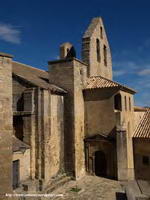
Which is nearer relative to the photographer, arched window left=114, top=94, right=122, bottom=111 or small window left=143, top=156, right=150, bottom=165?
small window left=143, top=156, right=150, bottom=165

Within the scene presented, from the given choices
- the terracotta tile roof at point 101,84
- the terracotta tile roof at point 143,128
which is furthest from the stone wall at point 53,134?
the terracotta tile roof at point 143,128

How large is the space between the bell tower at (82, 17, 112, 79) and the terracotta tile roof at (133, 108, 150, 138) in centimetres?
575

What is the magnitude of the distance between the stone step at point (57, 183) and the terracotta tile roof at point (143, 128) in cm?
643

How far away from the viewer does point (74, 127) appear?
55.6 feet

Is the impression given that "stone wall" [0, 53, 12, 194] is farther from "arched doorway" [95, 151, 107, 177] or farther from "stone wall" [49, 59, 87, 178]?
"arched doorway" [95, 151, 107, 177]

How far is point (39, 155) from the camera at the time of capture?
14.6 metres

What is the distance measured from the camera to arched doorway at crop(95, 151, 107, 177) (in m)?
18.0

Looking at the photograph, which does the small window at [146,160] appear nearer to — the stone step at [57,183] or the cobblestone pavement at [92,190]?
the cobblestone pavement at [92,190]

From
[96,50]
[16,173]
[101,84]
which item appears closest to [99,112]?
[101,84]

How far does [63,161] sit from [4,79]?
855 centimetres

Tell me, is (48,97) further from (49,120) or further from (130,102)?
(130,102)

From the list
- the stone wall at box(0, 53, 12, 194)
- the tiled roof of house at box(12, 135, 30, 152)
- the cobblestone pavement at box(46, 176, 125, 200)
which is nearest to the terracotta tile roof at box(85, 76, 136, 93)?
the cobblestone pavement at box(46, 176, 125, 200)

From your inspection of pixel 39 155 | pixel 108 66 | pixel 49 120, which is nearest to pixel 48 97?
pixel 49 120

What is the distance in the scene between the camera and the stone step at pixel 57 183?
14026 millimetres
